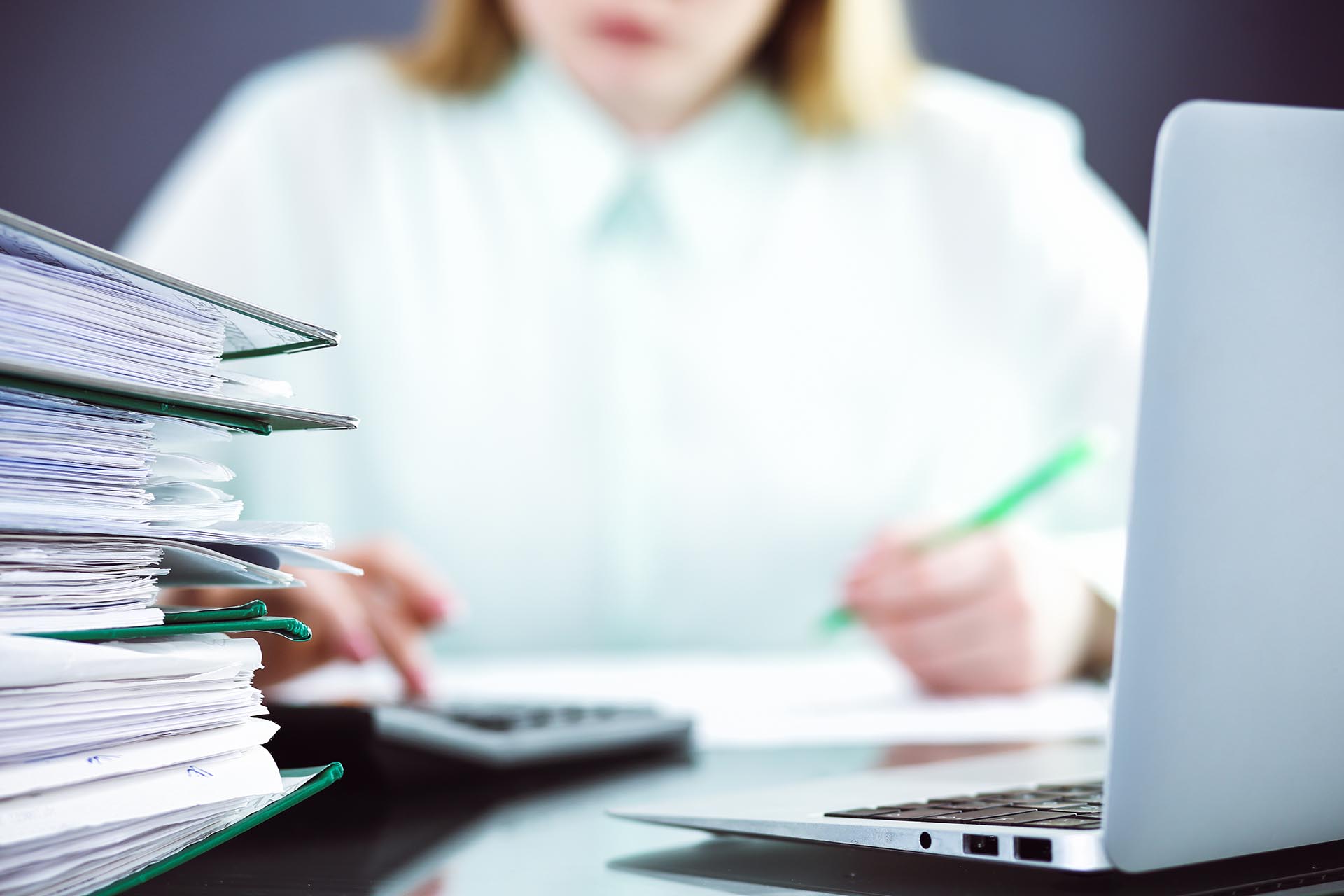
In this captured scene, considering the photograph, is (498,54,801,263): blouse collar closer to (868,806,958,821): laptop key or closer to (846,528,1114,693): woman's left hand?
(846,528,1114,693): woman's left hand

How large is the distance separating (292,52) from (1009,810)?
1.44m

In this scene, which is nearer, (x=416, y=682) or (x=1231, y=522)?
(x=1231, y=522)

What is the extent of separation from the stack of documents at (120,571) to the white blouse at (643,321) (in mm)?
1018

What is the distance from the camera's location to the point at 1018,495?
2.53 ft

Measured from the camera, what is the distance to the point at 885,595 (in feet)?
2.66

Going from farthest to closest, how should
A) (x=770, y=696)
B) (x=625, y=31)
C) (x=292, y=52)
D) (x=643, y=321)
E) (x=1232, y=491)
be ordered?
1. (x=292, y=52)
2. (x=643, y=321)
3. (x=625, y=31)
4. (x=770, y=696)
5. (x=1232, y=491)

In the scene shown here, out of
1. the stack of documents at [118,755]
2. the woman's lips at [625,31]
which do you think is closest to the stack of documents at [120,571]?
the stack of documents at [118,755]

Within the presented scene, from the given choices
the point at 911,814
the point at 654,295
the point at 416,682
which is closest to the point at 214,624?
the point at 911,814

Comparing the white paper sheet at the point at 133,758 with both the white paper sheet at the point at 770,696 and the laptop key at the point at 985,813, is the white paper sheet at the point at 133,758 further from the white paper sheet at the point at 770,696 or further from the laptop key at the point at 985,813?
the white paper sheet at the point at 770,696

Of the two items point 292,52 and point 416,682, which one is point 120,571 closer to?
point 416,682

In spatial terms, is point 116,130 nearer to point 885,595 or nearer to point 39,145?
point 39,145

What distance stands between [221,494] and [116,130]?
1.36 m

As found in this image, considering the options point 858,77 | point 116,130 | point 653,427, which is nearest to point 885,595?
point 653,427

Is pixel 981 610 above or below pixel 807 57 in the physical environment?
below
